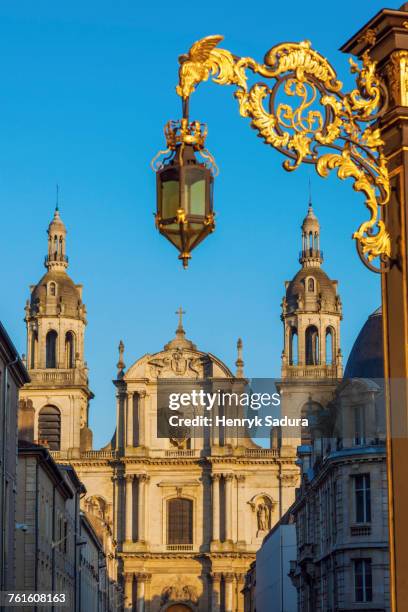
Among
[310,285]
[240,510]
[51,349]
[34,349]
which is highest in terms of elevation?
[310,285]

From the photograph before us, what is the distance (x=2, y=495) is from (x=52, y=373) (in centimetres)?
5348

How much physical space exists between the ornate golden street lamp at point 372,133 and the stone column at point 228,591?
8344 cm

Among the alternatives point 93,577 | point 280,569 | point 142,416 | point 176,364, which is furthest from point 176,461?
point 280,569

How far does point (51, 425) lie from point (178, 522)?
34.3 feet

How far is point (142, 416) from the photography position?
93.8 metres

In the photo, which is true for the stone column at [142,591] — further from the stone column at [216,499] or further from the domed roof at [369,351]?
the domed roof at [369,351]

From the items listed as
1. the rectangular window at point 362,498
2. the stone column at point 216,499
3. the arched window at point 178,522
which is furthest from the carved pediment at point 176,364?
the rectangular window at point 362,498

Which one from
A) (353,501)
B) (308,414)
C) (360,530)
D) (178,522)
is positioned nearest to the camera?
(360,530)

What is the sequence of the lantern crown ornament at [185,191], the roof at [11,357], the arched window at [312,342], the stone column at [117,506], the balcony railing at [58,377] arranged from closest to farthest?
the lantern crown ornament at [185,191], the roof at [11,357], the stone column at [117,506], the balcony railing at [58,377], the arched window at [312,342]

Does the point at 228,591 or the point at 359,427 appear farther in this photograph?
the point at 228,591

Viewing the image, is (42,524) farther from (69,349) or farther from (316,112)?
(69,349)

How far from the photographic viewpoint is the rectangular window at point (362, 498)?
1897 inches

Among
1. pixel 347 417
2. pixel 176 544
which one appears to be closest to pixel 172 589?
pixel 176 544

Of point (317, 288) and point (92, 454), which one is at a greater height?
point (317, 288)
